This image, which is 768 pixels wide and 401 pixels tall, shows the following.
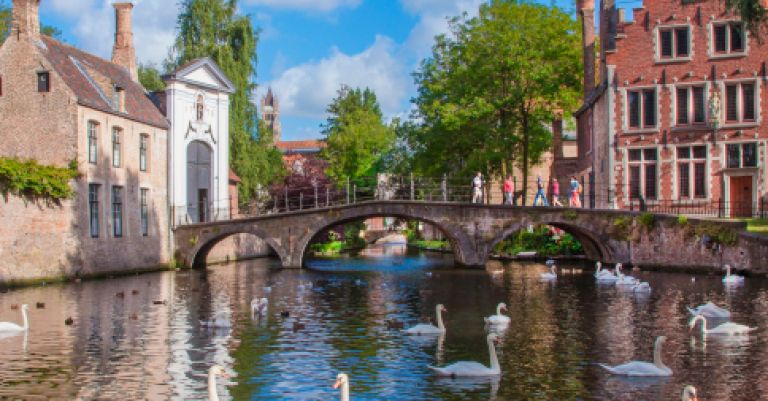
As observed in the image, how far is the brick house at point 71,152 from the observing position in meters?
31.0

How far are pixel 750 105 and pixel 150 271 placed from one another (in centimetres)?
2513

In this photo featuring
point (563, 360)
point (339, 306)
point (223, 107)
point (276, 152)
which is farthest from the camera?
point (276, 152)

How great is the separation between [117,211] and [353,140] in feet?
104

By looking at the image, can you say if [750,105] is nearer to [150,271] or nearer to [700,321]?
[700,321]

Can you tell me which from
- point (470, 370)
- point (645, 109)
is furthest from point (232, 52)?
point (470, 370)

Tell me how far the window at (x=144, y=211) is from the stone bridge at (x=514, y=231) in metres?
2.57

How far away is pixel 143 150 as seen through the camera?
1526 inches

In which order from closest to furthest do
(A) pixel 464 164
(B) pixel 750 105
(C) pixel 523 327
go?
(C) pixel 523 327 < (B) pixel 750 105 < (A) pixel 464 164

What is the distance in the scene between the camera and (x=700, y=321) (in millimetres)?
19953

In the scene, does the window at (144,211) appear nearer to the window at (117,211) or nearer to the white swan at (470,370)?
the window at (117,211)

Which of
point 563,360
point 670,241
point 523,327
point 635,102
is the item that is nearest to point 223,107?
point 635,102

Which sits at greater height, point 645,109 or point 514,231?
point 645,109

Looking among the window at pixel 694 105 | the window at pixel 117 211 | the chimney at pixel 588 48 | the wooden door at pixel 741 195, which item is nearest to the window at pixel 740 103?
the window at pixel 694 105

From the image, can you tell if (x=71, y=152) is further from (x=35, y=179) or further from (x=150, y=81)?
(x=150, y=81)
